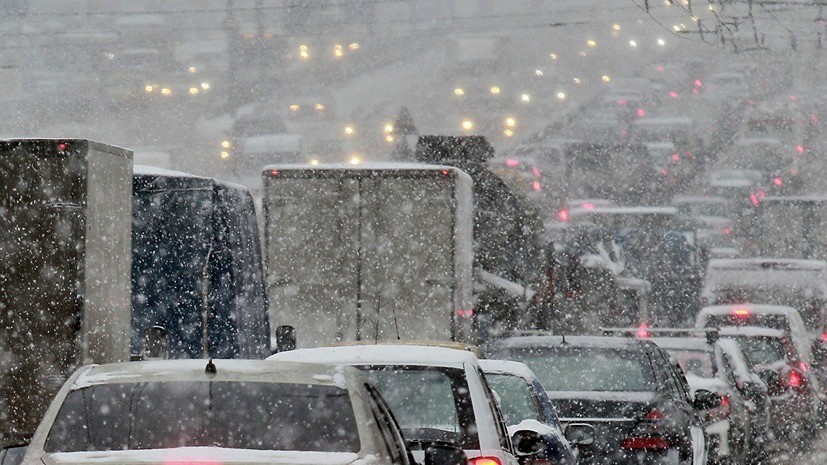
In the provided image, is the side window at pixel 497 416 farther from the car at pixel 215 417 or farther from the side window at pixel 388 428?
the car at pixel 215 417

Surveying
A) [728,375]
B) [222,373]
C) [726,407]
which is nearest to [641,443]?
[726,407]

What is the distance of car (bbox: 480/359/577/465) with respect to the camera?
9148 mm

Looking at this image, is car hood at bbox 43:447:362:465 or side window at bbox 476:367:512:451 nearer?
car hood at bbox 43:447:362:465

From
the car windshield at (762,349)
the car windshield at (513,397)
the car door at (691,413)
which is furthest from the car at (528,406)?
the car windshield at (762,349)

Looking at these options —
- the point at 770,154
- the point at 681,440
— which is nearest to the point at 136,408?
the point at 681,440

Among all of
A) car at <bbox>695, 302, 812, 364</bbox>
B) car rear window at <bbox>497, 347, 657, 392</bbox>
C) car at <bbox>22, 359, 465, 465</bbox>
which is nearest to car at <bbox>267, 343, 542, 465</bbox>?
car at <bbox>22, 359, 465, 465</bbox>

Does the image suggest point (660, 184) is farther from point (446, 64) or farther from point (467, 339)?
point (446, 64)

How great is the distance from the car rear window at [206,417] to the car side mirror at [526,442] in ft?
9.82

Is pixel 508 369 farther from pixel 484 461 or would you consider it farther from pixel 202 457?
pixel 202 457

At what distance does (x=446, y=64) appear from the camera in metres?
105

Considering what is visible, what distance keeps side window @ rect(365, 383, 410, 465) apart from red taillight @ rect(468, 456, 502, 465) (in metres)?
0.73

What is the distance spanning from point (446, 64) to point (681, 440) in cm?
9489

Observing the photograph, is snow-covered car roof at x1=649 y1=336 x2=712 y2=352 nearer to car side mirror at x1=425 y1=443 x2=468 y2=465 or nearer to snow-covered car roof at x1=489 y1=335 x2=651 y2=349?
snow-covered car roof at x1=489 y1=335 x2=651 y2=349

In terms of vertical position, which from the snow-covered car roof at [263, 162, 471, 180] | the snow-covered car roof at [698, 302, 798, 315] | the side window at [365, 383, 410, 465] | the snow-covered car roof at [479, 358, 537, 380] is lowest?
the snow-covered car roof at [698, 302, 798, 315]
